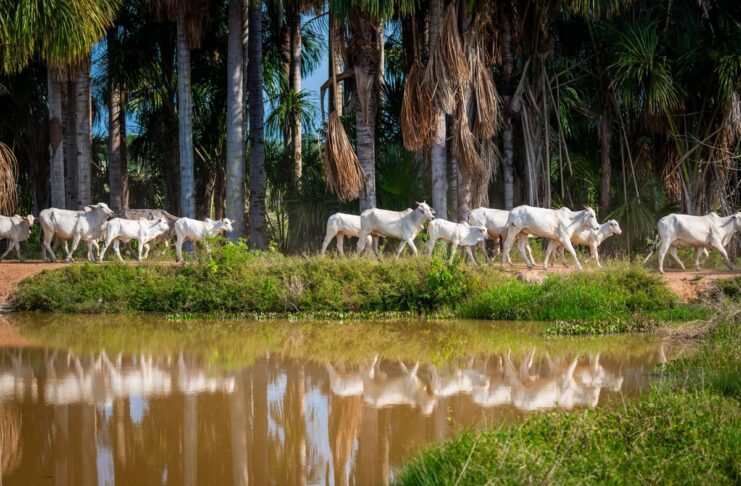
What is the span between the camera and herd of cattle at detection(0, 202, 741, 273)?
66.4 ft

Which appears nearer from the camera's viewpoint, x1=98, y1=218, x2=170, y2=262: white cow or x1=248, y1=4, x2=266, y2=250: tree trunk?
x1=98, y1=218, x2=170, y2=262: white cow

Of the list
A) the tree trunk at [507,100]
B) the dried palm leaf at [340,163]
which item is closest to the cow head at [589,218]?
the tree trunk at [507,100]

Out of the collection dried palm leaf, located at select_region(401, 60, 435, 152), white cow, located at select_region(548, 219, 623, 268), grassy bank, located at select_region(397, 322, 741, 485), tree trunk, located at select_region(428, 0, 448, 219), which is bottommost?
grassy bank, located at select_region(397, 322, 741, 485)

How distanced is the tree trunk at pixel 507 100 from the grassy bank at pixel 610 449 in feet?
58.5

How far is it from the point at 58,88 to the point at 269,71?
23.9 ft


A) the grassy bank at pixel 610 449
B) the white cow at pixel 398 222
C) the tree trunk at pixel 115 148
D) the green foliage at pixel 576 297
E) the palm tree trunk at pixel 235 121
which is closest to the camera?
the grassy bank at pixel 610 449

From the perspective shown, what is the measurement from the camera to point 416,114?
22859mm

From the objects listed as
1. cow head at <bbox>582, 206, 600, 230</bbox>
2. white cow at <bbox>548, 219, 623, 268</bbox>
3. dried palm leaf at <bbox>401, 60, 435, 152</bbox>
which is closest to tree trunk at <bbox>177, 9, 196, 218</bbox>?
dried palm leaf at <bbox>401, 60, 435, 152</bbox>

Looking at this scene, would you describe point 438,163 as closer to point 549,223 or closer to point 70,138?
point 549,223

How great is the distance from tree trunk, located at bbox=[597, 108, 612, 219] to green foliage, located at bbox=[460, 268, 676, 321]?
28.7ft

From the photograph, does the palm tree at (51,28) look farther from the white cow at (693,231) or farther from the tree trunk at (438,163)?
the white cow at (693,231)

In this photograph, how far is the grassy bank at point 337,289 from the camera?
1700cm

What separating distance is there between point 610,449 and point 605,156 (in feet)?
66.1

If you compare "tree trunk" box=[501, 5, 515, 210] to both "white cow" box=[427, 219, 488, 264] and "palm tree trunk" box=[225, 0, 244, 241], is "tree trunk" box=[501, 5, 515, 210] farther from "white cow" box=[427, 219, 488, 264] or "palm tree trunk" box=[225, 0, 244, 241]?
"palm tree trunk" box=[225, 0, 244, 241]
